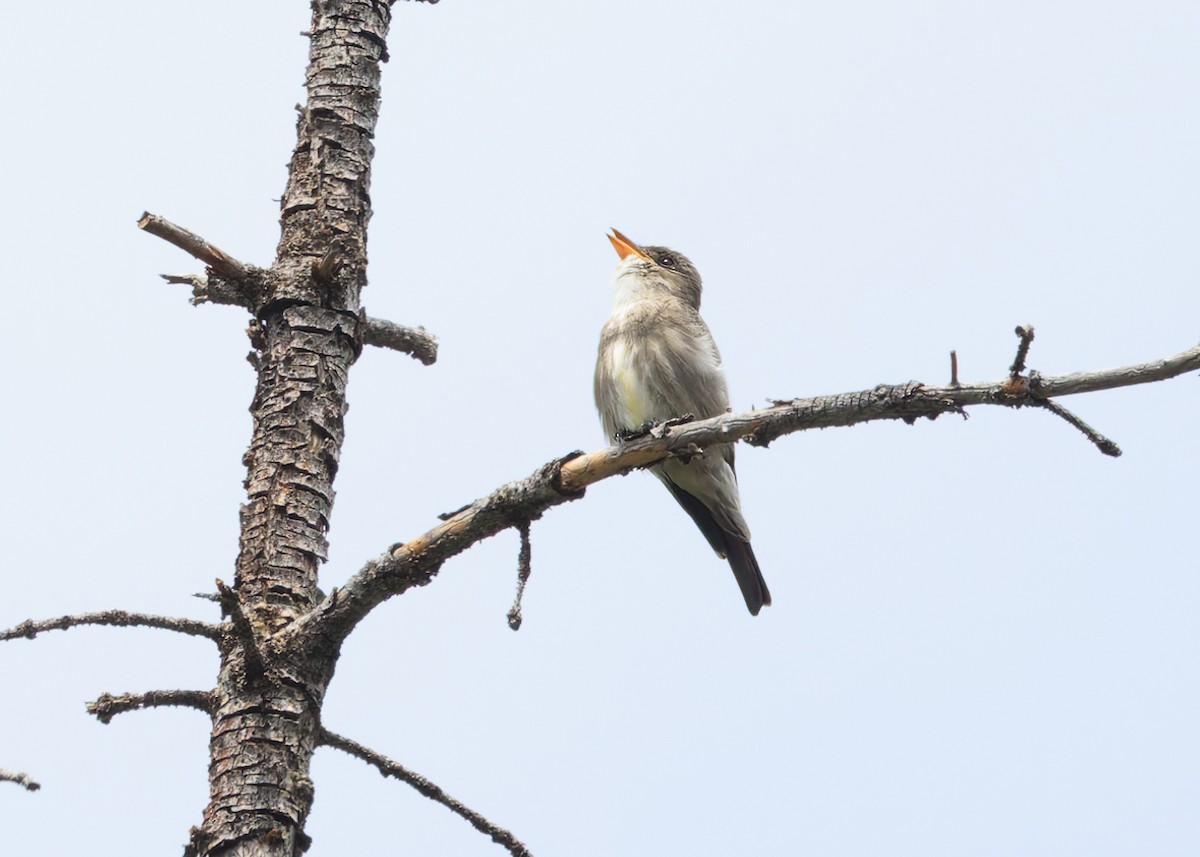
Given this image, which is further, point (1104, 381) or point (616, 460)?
point (616, 460)

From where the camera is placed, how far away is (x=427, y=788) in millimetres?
4328

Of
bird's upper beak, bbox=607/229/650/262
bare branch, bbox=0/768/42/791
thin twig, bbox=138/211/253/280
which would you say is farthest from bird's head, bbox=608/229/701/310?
bare branch, bbox=0/768/42/791

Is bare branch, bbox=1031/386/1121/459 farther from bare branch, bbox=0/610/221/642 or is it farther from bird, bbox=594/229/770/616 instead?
bird, bbox=594/229/770/616

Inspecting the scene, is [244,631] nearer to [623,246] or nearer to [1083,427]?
[1083,427]

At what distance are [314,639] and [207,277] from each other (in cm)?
162

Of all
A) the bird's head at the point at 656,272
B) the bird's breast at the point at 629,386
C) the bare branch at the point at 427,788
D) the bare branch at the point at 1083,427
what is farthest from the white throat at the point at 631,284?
the bare branch at the point at 1083,427

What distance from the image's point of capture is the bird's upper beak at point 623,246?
816cm

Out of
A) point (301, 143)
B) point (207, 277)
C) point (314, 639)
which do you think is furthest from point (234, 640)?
point (301, 143)

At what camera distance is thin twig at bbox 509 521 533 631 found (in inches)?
162

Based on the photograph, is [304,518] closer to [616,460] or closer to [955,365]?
[616,460]

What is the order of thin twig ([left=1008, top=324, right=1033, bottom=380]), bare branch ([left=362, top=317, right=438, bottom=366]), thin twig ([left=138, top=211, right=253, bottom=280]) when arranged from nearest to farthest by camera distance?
thin twig ([left=1008, top=324, right=1033, bottom=380]), thin twig ([left=138, top=211, right=253, bottom=280]), bare branch ([left=362, top=317, right=438, bottom=366])

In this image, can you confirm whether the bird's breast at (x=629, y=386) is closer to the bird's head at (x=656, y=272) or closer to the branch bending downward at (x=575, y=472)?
the bird's head at (x=656, y=272)

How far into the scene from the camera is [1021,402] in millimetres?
3480

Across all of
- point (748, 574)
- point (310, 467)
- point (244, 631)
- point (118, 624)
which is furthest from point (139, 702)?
point (748, 574)
